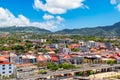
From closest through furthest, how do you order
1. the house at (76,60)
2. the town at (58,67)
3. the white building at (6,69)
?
1. the town at (58,67)
2. the white building at (6,69)
3. the house at (76,60)

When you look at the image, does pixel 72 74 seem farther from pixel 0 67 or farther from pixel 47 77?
pixel 0 67

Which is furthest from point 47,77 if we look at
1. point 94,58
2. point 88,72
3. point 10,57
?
point 94,58

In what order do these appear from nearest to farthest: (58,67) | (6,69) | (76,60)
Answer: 1. (6,69)
2. (58,67)
3. (76,60)

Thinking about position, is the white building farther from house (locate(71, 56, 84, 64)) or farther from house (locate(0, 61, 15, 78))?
house (locate(71, 56, 84, 64))

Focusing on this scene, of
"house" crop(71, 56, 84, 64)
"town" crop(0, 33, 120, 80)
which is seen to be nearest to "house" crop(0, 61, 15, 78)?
"town" crop(0, 33, 120, 80)

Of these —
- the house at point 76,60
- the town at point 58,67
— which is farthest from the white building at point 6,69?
the house at point 76,60

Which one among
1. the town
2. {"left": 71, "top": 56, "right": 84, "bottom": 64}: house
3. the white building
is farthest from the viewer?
{"left": 71, "top": 56, "right": 84, "bottom": 64}: house

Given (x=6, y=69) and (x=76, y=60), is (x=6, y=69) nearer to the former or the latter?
(x=6, y=69)

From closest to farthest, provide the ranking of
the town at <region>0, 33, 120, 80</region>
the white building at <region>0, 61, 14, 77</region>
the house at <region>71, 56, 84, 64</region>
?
the town at <region>0, 33, 120, 80</region> → the white building at <region>0, 61, 14, 77</region> → the house at <region>71, 56, 84, 64</region>

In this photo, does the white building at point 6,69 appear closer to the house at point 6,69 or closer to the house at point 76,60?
the house at point 6,69

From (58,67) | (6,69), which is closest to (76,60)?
(58,67)

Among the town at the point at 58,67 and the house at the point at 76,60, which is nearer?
the town at the point at 58,67
